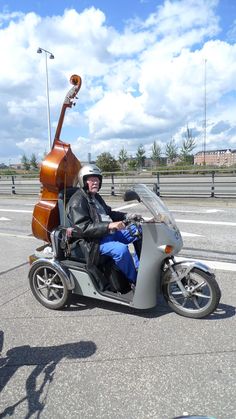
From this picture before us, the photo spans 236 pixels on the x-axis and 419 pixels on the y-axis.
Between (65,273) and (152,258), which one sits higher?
(152,258)

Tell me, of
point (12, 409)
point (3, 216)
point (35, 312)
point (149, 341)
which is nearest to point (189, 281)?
point (149, 341)

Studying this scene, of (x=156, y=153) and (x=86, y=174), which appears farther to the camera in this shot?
(x=156, y=153)

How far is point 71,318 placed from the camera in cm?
390

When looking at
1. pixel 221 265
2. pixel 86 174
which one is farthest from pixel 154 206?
pixel 221 265

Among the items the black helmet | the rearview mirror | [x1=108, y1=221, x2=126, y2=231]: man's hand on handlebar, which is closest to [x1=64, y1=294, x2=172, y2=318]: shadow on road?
[x1=108, y1=221, x2=126, y2=231]: man's hand on handlebar

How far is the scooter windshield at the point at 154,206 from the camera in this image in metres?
3.64

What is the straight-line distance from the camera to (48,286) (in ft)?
13.6

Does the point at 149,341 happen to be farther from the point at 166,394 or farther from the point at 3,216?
the point at 3,216

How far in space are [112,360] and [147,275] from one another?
90 centimetres

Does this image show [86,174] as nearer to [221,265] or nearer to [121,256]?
[121,256]

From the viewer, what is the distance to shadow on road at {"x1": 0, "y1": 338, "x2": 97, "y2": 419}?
2572 millimetres

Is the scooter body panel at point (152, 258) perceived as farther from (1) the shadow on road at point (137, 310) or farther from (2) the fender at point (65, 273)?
(2) the fender at point (65, 273)

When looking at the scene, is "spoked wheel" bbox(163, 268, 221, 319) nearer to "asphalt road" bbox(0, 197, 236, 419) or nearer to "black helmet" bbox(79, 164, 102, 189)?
"asphalt road" bbox(0, 197, 236, 419)

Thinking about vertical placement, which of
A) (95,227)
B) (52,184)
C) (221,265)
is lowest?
(221,265)
